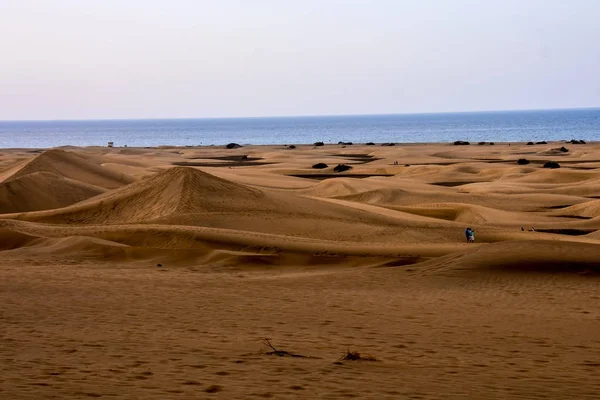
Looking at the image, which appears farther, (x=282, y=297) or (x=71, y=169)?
(x=71, y=169)

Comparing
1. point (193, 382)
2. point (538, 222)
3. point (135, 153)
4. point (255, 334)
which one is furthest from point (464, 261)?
point (135, 153)

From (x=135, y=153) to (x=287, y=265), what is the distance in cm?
5426

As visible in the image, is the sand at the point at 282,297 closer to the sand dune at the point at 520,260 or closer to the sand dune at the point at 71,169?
the sand dune at the point at 520,260

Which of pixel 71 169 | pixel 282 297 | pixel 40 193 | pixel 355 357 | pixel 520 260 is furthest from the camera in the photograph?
pixel 71 169

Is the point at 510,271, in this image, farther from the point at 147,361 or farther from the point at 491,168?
the point at 491,168

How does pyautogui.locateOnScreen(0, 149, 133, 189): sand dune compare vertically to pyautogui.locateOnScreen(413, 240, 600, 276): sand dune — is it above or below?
above

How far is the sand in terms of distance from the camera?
7.74 m

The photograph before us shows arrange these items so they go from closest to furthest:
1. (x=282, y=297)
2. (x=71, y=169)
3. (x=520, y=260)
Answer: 1. (x=282, y=297)
2. (x=520, y=260)
3. (x=71, y=169)

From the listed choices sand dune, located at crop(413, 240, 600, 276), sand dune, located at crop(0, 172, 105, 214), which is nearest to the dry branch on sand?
sand dune, located at crop(413, 240, 600, 276)

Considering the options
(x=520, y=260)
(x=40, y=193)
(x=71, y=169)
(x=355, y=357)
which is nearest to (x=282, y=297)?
(x=355, y=357)

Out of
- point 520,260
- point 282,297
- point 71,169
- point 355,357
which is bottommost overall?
point 282,297

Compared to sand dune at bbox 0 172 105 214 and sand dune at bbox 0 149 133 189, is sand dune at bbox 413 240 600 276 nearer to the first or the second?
sand dune at bbox 0 172 105 214

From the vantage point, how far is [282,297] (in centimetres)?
1320

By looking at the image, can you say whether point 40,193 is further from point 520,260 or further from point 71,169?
point 520,260
